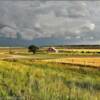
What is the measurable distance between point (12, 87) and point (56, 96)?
2.92m

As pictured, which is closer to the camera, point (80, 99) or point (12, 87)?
point (80, 99)

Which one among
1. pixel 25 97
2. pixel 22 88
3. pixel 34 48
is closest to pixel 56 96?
pixel 25 97

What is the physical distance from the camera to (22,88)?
43.2ft

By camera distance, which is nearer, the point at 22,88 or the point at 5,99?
the point at 5,99

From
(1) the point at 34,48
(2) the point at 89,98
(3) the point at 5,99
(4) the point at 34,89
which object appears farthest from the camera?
(1) the point at 34,48

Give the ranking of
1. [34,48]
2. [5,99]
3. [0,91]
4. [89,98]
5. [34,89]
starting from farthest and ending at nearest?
[34,48] < [34,89] < [0,91] < [89,98] < [5,99]

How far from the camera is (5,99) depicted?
10.7 meters

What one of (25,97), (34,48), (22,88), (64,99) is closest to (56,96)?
(64,99)

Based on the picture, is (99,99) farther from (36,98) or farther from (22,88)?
(22,88)

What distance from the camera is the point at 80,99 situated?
1124cm

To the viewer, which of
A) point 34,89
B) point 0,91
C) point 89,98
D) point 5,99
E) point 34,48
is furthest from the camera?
point 34,48

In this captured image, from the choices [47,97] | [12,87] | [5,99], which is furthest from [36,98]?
[12,87]

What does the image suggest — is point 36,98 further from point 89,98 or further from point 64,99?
point 89,98

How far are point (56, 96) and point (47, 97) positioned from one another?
47 cm
